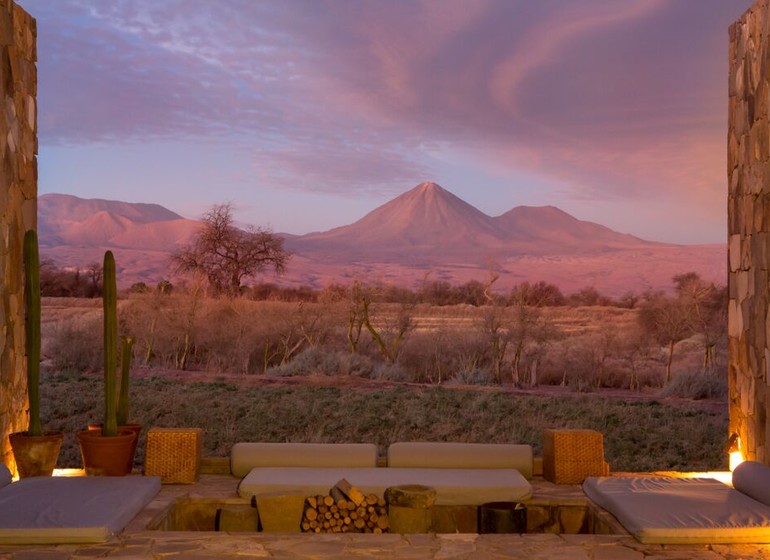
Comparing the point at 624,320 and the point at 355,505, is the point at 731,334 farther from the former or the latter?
the point at 624,320

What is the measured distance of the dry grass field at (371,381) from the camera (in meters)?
10.1

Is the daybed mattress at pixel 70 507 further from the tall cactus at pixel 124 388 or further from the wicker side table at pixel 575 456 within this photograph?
the wicker side table at pixel 575 456

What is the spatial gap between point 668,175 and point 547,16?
1052cm

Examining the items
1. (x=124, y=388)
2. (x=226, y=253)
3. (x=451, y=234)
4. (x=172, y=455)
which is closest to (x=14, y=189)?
(x=124, y=388)

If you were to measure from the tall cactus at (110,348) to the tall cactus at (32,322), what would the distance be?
0.41 m

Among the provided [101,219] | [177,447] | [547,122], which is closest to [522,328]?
[547,122]

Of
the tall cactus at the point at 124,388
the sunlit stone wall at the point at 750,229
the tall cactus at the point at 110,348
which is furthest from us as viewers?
the tall cactus at the point at 124,388

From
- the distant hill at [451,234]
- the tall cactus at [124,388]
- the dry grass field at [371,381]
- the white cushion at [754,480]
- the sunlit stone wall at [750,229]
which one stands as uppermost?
the distant hill at [451,234]

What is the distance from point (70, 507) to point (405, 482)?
5.97 feet

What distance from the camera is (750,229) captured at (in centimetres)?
525

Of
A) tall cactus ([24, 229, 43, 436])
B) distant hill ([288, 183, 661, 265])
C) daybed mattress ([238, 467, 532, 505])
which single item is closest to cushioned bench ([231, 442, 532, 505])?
daybed mattress ([238, 467, 532, 505])

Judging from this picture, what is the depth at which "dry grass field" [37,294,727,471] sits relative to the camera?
33.2 ft

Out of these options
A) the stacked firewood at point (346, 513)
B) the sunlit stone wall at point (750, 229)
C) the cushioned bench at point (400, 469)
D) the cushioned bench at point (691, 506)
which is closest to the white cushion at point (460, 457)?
the cushioned bench at point (400, 469)

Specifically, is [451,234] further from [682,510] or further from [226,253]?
[682,510]
